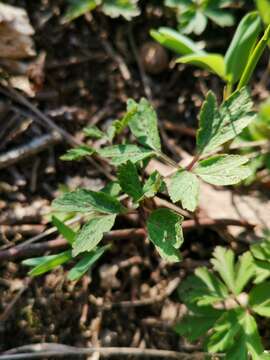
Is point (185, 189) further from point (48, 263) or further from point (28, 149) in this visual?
point (28, 149)

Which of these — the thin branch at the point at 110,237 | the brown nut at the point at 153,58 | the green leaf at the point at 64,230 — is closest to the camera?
the green leaf at the point at 64,230

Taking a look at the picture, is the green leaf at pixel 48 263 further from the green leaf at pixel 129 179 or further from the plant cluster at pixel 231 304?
the plant cluster at pixel 231 304

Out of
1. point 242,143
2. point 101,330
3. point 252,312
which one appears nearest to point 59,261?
point 101,330

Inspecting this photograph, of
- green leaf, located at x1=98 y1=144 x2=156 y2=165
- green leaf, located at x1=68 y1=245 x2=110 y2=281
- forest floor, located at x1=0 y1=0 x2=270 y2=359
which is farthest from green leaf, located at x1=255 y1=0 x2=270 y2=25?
green leaf, located at x1=68 y1=245 x2=110 y2=281

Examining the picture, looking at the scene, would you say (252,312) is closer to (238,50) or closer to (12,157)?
(238,50)

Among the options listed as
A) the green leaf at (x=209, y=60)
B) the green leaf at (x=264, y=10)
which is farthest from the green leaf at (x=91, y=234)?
the green leaf at (x=264, y=10)

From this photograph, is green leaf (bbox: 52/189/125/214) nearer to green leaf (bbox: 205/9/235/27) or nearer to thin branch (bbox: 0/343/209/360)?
thin branch (bbox: 0/343/209/360)

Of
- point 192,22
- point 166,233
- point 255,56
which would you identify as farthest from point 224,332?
point 192,22
